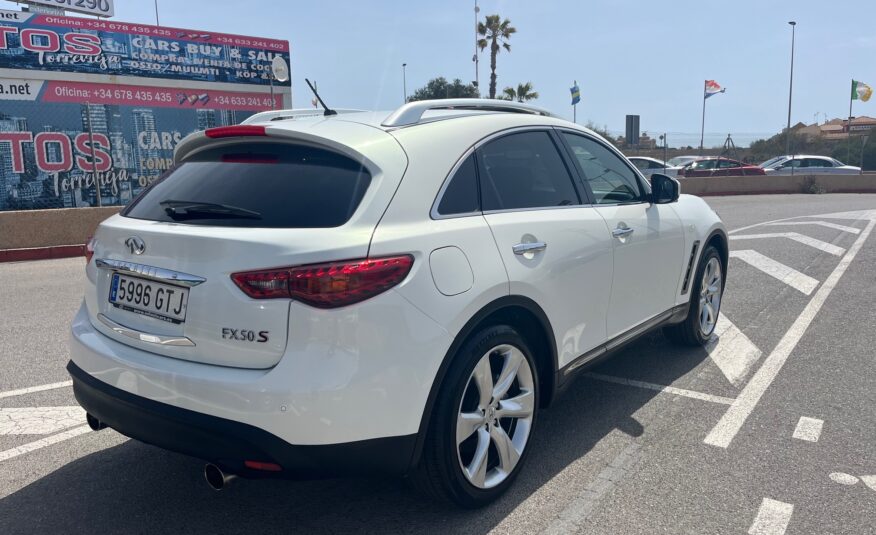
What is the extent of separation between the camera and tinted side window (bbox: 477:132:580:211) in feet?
10.7

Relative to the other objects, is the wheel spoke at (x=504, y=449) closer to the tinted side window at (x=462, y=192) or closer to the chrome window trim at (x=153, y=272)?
the tinted side window at (x=462, y=192)

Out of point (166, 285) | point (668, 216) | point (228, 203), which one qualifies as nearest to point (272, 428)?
point (166, 285)

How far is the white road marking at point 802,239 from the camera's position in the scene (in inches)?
388

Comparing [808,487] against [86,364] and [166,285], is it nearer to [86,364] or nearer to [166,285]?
[166,285]

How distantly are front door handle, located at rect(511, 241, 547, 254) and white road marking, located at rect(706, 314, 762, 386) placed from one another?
7.09ft

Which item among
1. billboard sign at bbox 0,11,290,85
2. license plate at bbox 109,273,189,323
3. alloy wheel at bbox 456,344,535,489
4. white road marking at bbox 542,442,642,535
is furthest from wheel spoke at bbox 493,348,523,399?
billboard sign at bbox 0,11,290,85

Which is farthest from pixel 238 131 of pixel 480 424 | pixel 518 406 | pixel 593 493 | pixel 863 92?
pixel 863 92

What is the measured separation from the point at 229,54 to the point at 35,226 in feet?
37.1

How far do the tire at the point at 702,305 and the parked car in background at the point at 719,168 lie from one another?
23392 millimetres

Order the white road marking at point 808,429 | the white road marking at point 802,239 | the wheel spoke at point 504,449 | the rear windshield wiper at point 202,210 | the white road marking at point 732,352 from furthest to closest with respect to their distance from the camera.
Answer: the white road marking at point 802,239 < the white road marking at point 732,352 < the white road marking at point 808,429 < the wheel spoke at point 504,449 < the rear windshield wiper at point 202,210

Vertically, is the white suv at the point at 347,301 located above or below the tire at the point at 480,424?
above

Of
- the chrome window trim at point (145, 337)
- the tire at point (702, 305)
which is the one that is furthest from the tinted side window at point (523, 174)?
the tire at point (702, 305)

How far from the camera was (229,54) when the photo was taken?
826 inches

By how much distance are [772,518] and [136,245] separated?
9.49 ft
